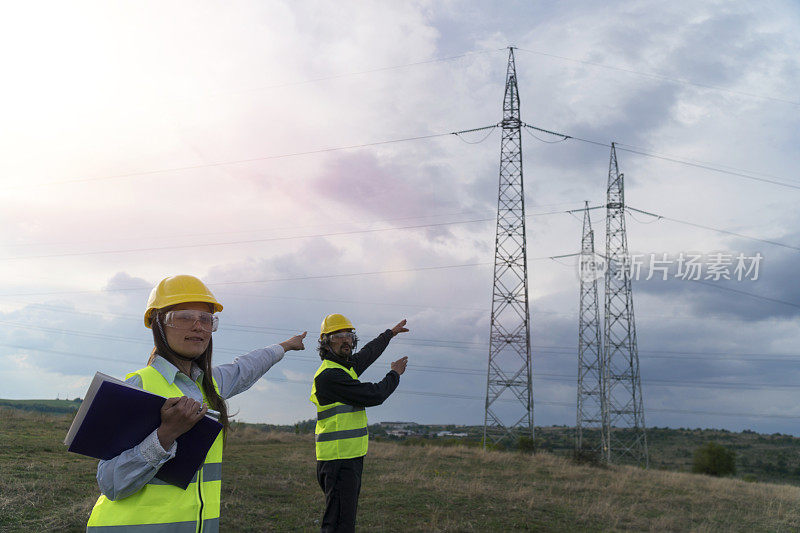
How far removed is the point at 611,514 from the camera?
1192 cm

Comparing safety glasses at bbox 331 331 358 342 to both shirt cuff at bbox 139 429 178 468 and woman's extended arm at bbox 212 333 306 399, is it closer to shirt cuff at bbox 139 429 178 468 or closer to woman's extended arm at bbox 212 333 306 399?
woman's extended arm at bbox 212 333 306 399

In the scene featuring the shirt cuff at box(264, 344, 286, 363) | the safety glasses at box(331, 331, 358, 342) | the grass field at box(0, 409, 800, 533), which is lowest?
the grass field at box(0, 409, 800, 533)

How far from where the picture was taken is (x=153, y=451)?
2.69m

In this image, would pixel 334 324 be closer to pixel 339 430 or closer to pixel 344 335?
pixel 344 335

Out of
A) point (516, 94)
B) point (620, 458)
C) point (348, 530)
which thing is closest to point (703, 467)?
point (620, 458)

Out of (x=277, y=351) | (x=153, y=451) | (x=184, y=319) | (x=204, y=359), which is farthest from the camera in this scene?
(x=277, y=351)

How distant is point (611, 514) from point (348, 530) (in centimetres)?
815

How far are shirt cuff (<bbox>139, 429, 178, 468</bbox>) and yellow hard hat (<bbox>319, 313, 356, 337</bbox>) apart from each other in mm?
4094

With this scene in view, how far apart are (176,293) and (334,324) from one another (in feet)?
11.9

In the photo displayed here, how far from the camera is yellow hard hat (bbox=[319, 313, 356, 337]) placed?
6812 mm

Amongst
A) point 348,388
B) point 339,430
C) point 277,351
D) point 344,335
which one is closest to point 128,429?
point 277,351

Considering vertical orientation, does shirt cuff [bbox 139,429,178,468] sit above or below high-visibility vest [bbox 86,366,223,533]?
above

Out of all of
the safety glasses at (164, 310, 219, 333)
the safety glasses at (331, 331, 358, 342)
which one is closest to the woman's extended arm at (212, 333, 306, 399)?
the safety glasses at (164, 310, 219, 333)

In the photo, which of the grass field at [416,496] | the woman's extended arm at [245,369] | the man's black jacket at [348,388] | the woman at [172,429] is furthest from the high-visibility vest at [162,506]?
the grass field at [416,496]
